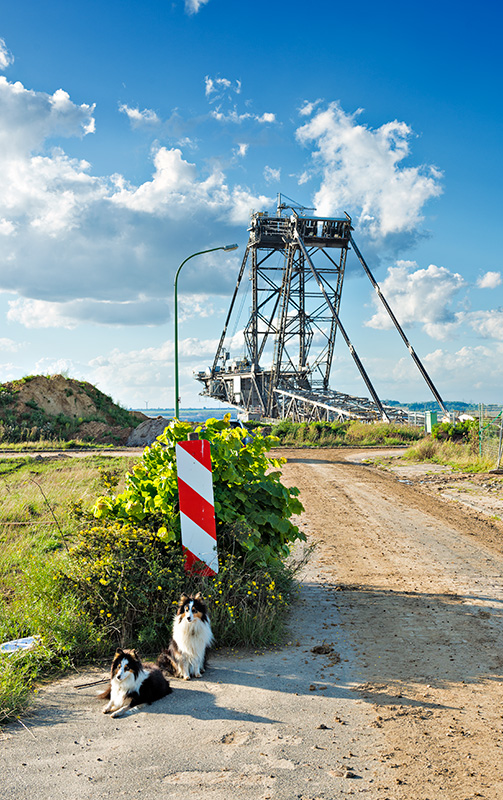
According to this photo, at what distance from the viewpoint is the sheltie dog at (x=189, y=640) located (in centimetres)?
465

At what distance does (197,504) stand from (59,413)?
3274cm

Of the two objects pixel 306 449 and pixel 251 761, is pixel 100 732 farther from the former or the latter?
pixel 306 449

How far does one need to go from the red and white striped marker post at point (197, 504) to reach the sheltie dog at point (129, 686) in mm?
1411

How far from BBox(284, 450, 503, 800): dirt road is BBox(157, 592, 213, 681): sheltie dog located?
4.31ft

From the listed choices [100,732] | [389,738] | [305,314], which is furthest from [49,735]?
[305,314]

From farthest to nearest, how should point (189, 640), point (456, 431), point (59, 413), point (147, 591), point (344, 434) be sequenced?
point (59, 413)
point (344, 434)
point (456, 431)
point (147, 591)
point (189, 640)

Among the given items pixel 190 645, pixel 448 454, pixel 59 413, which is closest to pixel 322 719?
pixel 190 645

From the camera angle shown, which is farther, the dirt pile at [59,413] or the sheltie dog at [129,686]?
the dirt pile at [59,413]

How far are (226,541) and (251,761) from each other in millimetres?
2746

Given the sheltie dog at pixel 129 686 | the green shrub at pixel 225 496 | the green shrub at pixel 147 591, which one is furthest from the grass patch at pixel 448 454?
the sheltie dog at pixel 129 686

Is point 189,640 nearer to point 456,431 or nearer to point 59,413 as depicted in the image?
point 456,431

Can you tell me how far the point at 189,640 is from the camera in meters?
4.66

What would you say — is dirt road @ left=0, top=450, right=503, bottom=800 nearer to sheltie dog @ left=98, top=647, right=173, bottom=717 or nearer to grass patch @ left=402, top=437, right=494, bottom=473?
sheltie dog @ left=98, top=647, right=173, bottom=717

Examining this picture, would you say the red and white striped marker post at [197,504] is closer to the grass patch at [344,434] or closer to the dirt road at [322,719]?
the dirt road at [322,719]
